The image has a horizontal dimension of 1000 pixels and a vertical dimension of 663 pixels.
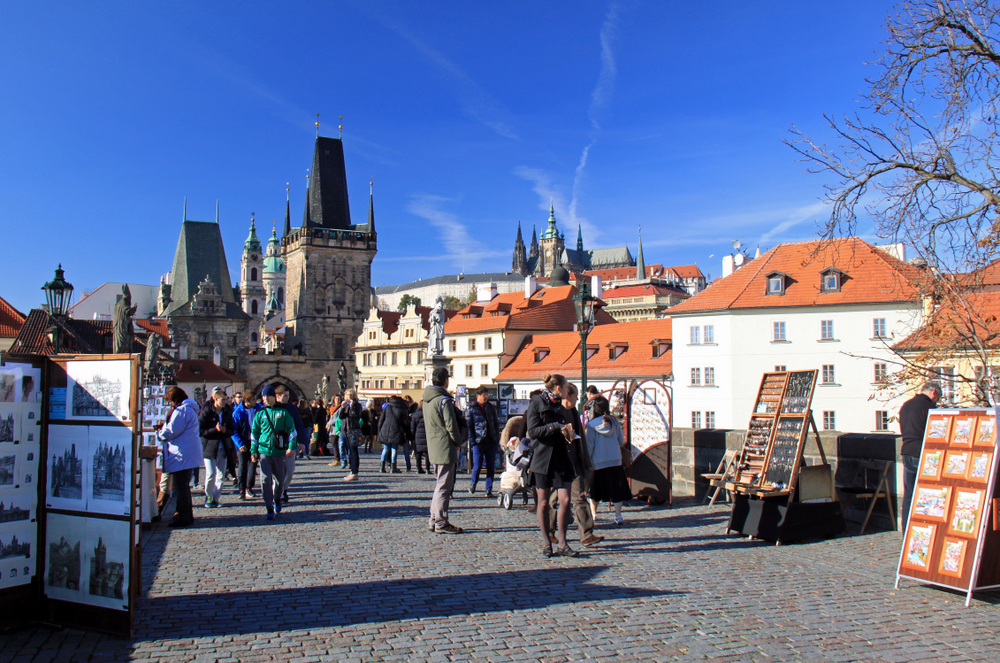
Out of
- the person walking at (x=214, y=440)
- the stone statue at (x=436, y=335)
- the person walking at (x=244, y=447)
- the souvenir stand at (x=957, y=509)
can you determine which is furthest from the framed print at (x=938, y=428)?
the stone statue at (x=436, y=335)

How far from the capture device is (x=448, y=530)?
324 inches

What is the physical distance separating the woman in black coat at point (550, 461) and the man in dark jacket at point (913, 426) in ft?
10.6

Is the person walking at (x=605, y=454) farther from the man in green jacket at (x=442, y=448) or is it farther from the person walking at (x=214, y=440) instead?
the person walking at (x=214, y=440)

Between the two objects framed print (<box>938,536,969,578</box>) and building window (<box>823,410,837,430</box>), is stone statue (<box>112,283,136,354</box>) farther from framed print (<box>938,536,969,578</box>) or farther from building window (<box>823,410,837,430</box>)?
building window (<box>823,410,837,430</box>)

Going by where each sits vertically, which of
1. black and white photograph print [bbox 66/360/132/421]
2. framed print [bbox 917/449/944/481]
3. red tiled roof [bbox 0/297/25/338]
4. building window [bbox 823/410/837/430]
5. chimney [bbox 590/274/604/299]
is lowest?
building window [bbox 823/410/837/430]

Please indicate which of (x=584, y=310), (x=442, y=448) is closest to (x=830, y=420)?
(x=584, y=310)

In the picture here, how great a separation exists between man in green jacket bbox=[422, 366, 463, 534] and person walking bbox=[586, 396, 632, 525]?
1.48m

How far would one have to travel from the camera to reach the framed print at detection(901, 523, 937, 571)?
19.0ft

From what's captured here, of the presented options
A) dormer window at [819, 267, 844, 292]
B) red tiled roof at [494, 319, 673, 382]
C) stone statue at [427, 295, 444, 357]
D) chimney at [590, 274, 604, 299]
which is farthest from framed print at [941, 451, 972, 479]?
chimney at [590, 274, 604, 299]

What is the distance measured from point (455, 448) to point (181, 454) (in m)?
3.19

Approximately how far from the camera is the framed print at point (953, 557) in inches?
218

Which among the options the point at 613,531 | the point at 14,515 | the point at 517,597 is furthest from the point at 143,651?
the point at 613,531

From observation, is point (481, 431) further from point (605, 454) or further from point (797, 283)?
point (797, 283)

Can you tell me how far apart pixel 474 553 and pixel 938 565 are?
382 cm
